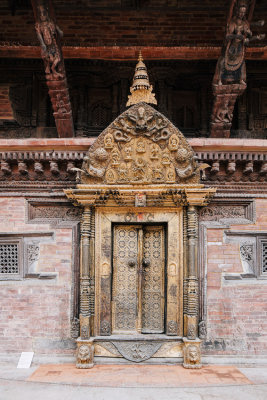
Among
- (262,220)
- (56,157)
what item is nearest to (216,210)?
(262,220)

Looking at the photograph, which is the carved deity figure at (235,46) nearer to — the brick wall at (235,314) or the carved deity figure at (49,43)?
the carved deity figure at (49,43)

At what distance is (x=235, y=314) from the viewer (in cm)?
488

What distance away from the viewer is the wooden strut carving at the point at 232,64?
5.00 meters

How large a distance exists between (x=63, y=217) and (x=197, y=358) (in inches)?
106

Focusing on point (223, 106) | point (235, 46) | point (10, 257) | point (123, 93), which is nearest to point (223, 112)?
point (223, 106)

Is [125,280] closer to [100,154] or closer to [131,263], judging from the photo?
[131,263]

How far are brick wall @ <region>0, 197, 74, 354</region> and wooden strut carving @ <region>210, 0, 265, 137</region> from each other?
304 centimetres

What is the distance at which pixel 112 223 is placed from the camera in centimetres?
502

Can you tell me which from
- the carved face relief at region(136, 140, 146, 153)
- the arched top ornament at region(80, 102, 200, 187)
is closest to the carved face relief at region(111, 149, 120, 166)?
the arched top ornament at region(80, 102, 200, 187)

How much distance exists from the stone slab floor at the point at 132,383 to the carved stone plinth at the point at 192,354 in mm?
92

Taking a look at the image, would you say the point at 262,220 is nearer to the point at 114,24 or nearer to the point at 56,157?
the point at 56,157

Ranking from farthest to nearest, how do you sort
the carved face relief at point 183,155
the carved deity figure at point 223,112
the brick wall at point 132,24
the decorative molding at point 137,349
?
1. the brick wall at point 132,24
2. the carved deity figure at point 223,112
3. the carved face relief at point 183,155
4. the decorative molding at point 137,349

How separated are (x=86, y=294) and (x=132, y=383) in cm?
126

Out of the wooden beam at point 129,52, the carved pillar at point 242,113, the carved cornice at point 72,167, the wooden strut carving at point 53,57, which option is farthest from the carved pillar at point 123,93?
the carved pillar at point 242,113
